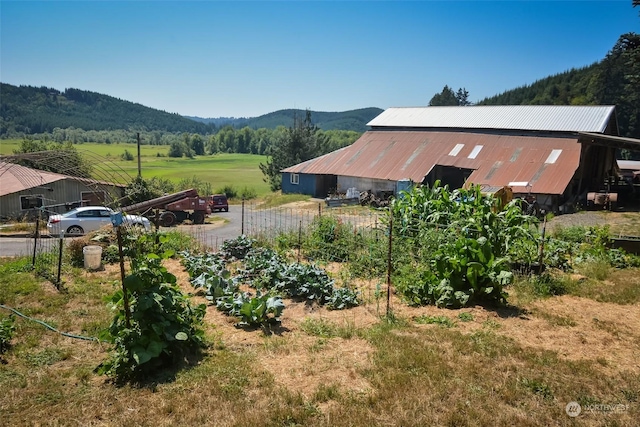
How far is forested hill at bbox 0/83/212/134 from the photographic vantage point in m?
115

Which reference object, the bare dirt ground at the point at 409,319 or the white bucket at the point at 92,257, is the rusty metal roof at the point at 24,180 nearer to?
the white bucket at the point at 92,257

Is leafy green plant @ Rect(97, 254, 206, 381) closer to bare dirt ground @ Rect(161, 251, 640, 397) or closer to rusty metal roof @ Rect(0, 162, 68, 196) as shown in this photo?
bare dirt ground @ Rect(161, 251, 640, 397)

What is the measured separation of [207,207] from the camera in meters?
26.2

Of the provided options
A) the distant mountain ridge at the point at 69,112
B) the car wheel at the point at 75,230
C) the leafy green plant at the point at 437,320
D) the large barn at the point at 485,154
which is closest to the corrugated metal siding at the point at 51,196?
the car wheel at the point at 75,230

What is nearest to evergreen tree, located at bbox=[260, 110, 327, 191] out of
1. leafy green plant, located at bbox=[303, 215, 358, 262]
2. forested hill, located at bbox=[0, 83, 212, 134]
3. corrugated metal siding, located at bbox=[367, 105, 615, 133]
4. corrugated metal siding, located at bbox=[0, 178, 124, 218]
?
corrugated metal siding, located at bbox=[367, 105, 615, 133]

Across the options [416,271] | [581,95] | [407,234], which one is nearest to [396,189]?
[407,234]

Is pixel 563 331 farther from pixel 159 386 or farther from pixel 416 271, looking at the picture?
pixel 159 386

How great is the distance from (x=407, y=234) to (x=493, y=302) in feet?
13.4

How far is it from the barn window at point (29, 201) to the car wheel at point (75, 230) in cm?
807

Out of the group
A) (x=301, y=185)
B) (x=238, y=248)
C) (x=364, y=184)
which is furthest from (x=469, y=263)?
(x=301, y=185)

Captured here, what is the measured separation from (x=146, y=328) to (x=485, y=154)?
26458 mm

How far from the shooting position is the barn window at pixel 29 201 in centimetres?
2541

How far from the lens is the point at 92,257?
39.6 feet

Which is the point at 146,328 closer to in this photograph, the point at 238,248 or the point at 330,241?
the point at 238,248
